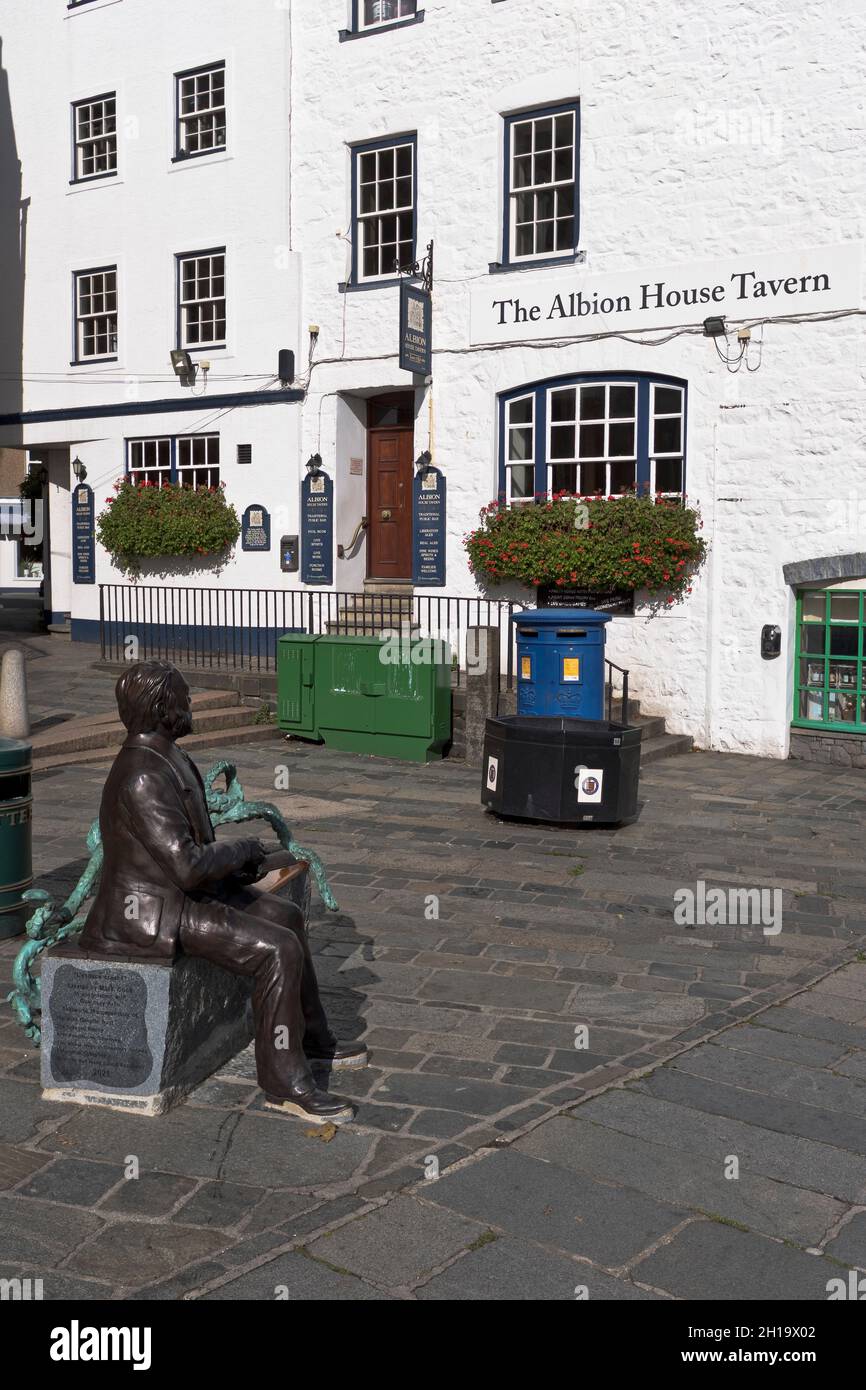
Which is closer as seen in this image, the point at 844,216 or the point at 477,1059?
the point at 477,1059

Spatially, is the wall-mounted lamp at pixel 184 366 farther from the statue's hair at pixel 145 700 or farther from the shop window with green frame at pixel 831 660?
the statue's hair at pixel 145 700

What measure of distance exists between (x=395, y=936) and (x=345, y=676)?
688cm

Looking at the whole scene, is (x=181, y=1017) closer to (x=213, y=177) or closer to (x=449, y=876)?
(x=449, y=876)

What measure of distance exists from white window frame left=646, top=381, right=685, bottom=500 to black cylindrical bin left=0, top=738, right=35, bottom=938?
949cm

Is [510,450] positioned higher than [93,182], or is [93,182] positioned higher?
[93,182]

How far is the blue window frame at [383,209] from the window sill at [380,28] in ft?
4.26

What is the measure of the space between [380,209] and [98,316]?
5603 mm

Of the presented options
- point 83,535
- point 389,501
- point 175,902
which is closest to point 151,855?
point 175,902

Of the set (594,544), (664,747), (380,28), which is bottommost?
(664,747)

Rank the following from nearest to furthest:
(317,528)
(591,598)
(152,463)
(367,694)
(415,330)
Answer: (367,694) < (591,598) < (415,330) < (317,528) < (152,463)

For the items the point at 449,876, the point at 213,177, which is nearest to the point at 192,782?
the point at 449,876

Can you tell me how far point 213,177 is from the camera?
19.0 meters

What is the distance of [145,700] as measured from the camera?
16.3 ft

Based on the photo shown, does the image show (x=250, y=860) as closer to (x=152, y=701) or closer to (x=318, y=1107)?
(x=152, y=701)
